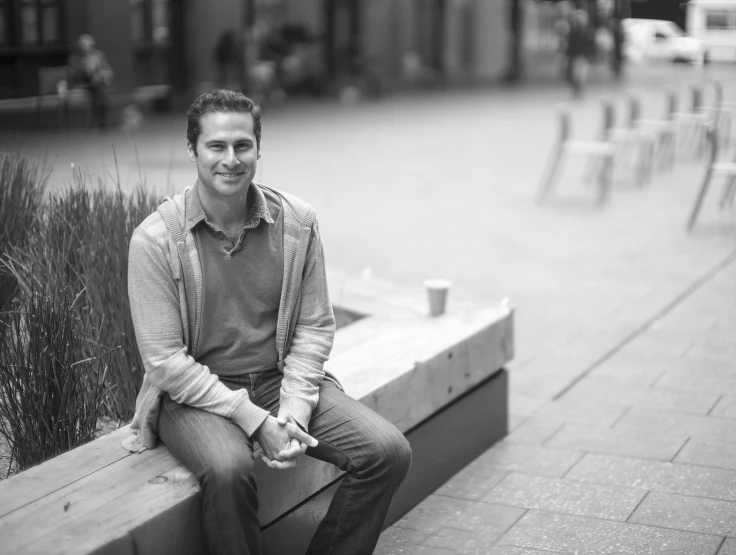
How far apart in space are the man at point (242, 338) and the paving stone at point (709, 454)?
1679 mm

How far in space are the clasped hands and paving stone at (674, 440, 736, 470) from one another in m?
1.93

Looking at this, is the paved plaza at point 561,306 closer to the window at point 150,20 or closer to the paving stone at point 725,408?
the paving stone at point 725,408

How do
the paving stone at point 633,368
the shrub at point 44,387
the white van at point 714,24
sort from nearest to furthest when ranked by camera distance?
1. the shrub at point 44,387
2. the paving stone at point 633,368
3. the white van at point 714,24

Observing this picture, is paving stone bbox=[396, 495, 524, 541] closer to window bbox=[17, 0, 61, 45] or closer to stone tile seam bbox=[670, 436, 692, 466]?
stone tile seam bbox=[670, 436, 692, 466]

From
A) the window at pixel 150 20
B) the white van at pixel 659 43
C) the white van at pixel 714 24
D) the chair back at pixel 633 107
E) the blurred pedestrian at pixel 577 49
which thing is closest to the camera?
the chair back at pixel 633 107

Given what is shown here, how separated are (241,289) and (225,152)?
0.38 meters

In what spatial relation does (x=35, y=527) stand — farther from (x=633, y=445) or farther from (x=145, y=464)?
(x=633, y=445)

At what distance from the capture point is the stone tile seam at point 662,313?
510 centimetres

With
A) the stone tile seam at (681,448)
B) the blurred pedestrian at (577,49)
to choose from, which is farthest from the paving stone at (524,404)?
the blurred pedestrian at (577,49)

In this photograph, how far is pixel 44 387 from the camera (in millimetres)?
3104

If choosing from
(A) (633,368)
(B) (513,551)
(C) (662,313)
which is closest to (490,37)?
(C) (662,313)

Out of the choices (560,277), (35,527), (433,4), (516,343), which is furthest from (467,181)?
(433,4)

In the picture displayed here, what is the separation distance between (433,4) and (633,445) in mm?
26048

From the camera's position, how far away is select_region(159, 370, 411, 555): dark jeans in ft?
8.41
